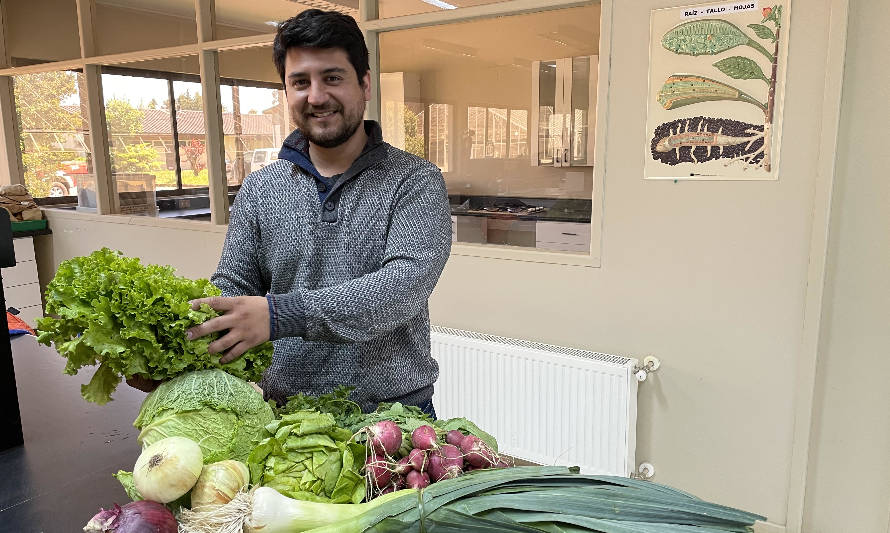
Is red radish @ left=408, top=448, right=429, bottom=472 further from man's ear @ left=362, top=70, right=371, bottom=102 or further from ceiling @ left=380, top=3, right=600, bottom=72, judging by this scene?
ceiling @ left=380, top=3, right=600, bottom=72

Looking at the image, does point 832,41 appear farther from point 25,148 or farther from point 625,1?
point 25,148

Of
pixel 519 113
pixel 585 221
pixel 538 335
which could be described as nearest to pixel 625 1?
pixel 585 221

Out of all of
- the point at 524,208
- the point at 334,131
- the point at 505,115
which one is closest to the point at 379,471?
the point at 334,131

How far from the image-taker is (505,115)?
14.7 feet

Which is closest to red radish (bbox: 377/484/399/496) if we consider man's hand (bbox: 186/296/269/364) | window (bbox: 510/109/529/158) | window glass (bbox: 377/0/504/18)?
man's hand (bbox: 186/296/269/364)

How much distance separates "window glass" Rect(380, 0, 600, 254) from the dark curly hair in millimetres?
1623

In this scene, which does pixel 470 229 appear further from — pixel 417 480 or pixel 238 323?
pixel 417 480

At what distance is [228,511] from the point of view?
0.90 m

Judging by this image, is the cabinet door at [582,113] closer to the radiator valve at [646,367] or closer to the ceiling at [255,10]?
the radiator valve at [646,367]

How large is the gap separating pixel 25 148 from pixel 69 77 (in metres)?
1.00

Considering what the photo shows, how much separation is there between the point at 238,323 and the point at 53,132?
500 cm

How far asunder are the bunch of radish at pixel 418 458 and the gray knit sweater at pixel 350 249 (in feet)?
0.97

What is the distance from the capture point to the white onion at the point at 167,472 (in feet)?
2.98

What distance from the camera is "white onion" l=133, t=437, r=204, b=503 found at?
909 mm
